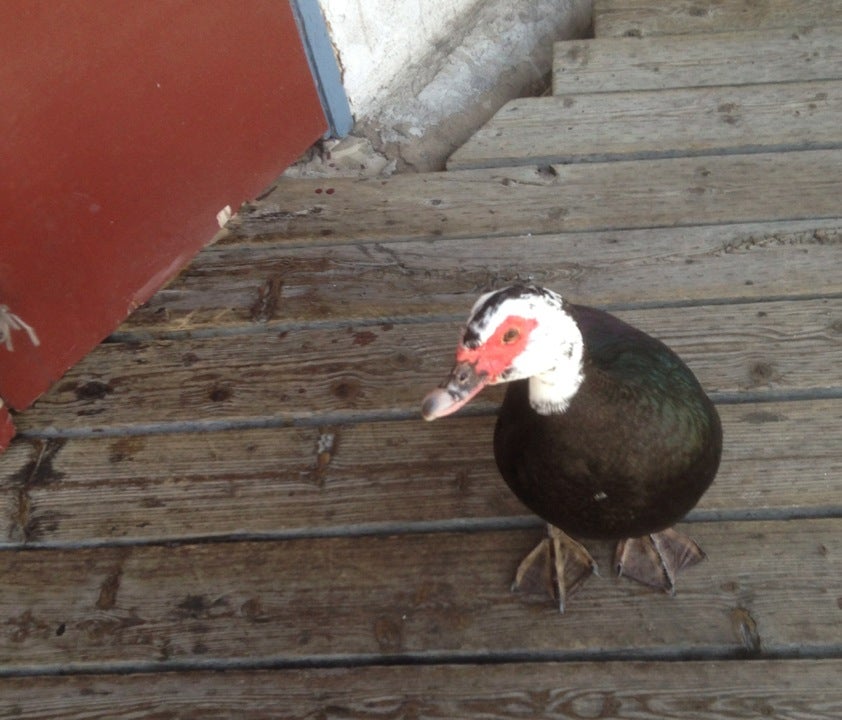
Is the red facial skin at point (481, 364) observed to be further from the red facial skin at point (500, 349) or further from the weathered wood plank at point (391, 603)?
the weathered wood plank at point (391, 603)

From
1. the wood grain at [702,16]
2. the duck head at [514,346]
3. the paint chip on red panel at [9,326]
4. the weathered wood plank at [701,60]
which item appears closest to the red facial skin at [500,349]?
the duck head at [514,346]

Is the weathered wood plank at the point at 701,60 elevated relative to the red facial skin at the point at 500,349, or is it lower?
lower

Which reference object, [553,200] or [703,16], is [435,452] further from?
[703,16]

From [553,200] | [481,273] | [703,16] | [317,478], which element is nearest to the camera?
[317,478]

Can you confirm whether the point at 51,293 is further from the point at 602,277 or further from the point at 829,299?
the point at 829,299

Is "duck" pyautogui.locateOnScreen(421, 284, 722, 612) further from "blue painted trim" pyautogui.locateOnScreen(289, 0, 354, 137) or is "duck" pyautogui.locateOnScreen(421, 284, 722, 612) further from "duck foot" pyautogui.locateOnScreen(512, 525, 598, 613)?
"blue painted trim" pyautogui.locateOnScreen(289, 0, 354, 137)

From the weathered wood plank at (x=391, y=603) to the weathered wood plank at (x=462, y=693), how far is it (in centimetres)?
3

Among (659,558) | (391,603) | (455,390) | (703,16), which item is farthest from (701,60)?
(391,603)

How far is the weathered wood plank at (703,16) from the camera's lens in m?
2.62

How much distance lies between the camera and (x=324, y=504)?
160cm

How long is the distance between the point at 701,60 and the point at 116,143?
70.1 inches

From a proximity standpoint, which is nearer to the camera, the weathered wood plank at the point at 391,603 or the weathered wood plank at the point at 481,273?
the weathered wood plank at the point at 391,603

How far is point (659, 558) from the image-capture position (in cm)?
140

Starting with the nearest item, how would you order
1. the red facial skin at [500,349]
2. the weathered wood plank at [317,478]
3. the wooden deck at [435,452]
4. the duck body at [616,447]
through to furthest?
the red facial skin at [500,349]
the duck body at [616,447]
the wooden deck at [435,452]
the weathered wood plank at [317,478]
